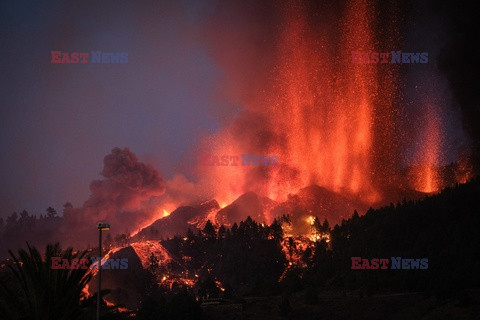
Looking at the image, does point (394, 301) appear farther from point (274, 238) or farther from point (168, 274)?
point (168, 274)

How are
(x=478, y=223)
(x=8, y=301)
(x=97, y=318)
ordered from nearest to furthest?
(x=8, y=301)
(x=97, y=318)
(x=478, y=223)

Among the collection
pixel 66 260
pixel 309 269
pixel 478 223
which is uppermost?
pixel 66 260

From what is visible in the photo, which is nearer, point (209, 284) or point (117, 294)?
point (209, 284)

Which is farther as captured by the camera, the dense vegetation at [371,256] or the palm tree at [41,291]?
the dense vegetation at [371,256]

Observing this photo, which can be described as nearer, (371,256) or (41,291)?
(41,291)

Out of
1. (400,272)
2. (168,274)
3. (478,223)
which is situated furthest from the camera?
(168,274)

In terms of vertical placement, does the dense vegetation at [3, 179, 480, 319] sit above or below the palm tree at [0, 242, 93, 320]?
below

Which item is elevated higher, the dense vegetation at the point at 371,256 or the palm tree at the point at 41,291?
the palm tree at the point at 41,291

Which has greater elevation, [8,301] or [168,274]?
[8,301]

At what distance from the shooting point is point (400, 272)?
111 metres

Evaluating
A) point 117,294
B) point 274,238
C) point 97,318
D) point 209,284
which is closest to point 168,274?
point 117,294

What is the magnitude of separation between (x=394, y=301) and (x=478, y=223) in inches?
1965

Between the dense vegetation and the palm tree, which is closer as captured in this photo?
the palm tree

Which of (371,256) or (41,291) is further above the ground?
(41,291)
